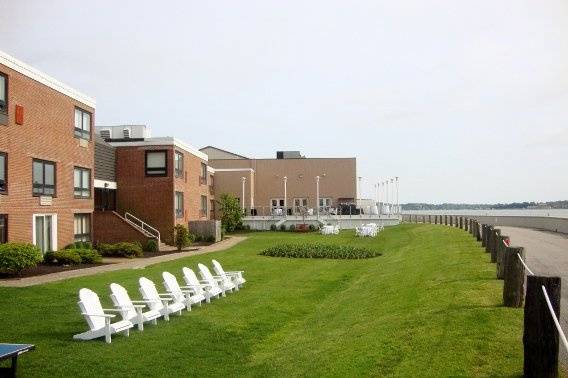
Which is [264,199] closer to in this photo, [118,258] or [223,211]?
[223,211]

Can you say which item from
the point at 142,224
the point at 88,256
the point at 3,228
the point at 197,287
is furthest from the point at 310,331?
the point at 142,224

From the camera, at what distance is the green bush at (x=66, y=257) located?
27.0 metres

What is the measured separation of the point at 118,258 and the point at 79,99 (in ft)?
28.6

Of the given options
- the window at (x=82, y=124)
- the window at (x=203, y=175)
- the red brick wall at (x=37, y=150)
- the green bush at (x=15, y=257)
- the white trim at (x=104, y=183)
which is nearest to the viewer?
the green bush at (x=15, y=257)

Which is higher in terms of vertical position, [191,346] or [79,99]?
[79,99]

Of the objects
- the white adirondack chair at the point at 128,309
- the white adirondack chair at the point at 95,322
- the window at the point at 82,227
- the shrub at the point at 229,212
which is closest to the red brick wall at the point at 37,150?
the window at the point at 82,227

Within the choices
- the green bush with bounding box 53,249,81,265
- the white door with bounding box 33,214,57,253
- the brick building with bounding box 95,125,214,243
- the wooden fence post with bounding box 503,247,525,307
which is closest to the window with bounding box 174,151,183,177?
the brick building with bounding box 95,125,214,243

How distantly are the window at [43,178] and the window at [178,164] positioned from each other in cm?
1317

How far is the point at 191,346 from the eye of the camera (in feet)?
39.3

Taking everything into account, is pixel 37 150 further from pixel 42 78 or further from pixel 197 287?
pixel 197 287

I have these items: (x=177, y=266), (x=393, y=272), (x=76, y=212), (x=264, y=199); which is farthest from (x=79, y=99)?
(x=264, y=199)

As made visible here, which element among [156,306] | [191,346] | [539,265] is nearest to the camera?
[191,346]

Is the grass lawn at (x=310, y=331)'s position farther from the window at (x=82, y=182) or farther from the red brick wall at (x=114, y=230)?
the red brick wall at (x=114, y=230)

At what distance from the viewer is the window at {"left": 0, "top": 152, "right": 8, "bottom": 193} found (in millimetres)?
24812
